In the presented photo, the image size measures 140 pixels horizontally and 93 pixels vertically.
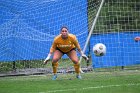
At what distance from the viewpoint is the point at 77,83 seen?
1343cm

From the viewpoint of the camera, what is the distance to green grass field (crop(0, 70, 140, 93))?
12.1 metres

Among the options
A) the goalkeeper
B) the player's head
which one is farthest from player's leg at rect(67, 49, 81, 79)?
the player's head

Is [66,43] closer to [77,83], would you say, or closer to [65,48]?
[65,48]

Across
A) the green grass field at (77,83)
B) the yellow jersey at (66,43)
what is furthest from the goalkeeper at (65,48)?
the green grass field at (77,83)

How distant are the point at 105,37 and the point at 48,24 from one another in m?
1.91

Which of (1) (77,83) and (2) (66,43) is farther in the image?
(2) (66,43)

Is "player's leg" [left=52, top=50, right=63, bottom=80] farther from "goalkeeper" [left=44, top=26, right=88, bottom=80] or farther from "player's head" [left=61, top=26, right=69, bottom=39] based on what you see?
"player's head" [left=61, top=26, right=69, bottom=39]

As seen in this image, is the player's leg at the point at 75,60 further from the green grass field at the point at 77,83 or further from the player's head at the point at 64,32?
the player's head at the point at 64,32

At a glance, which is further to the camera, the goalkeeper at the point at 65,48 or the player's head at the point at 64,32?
the goalkeeper at the point at 65,48

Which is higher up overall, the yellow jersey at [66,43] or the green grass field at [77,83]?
the yellow jersey at [66,43]

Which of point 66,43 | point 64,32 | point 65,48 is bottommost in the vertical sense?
point 65,48

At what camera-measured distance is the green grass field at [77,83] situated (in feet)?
39.7

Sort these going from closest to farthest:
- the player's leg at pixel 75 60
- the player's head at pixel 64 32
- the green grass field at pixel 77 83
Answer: the green grass field at pixel 77 83, the player's head at pixel 64 32, the player's leg at pixel 75 60

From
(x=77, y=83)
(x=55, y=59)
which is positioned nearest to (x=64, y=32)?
(x=55, y=59)
